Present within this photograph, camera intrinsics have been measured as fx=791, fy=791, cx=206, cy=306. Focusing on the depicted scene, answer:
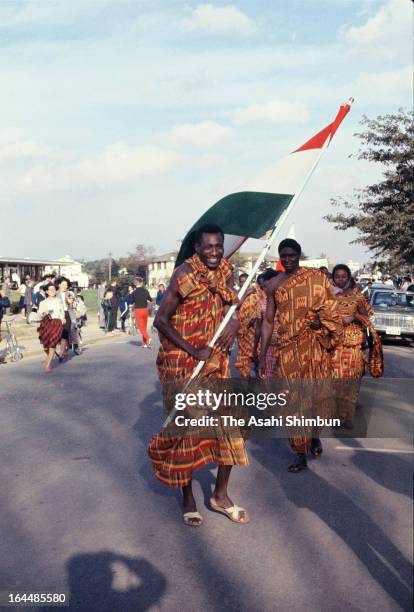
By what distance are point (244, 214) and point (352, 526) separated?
2421 millimetres

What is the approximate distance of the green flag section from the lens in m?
5.93

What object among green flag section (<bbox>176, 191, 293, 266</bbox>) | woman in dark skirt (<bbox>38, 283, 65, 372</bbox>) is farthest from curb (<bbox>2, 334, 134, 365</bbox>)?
green flag section (<bbox>176, 191, 293, 266</bbox>)

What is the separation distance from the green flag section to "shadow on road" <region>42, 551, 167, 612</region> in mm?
2413

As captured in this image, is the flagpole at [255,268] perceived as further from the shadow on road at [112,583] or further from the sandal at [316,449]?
the sandal at [316,449]

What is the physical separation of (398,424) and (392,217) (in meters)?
19.2

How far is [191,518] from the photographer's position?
16.9 feet

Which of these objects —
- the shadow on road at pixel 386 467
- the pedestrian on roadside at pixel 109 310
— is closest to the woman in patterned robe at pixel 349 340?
the shadow on road at pixel 386 467

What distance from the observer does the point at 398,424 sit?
8.66 metres

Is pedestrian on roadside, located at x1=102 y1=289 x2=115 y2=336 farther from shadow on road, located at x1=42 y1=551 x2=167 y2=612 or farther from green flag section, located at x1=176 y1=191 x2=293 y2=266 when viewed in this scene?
shadow on road, located at x1=42 y1=551 x2=167 y2=612

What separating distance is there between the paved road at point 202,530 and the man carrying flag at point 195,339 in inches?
15.6

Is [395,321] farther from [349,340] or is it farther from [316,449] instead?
[316,449]

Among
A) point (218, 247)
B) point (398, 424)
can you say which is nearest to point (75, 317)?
point (398, 424)

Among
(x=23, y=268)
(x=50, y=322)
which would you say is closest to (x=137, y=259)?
(x=23, y=268)

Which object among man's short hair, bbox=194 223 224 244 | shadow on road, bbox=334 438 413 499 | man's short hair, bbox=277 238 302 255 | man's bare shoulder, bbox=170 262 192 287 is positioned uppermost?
man's short hair, bbox=194 223 224 244
